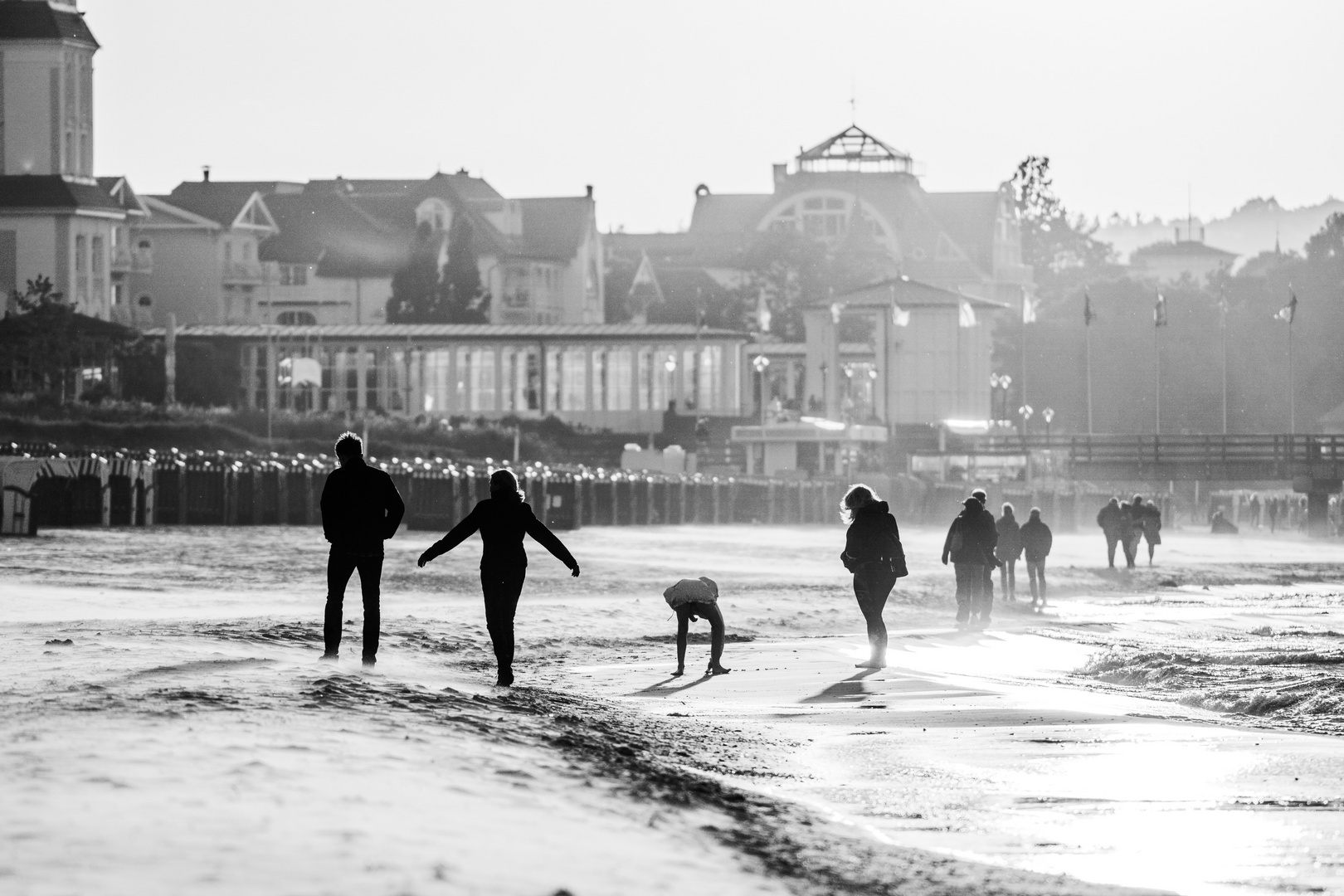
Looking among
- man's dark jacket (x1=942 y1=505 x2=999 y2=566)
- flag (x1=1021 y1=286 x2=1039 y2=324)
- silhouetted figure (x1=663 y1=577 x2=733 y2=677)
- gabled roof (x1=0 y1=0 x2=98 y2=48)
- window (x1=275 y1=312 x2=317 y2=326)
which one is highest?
gabled roof (x1=0 y1=0 x2=98 y2=48)

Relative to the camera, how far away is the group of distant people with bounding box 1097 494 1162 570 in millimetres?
42094

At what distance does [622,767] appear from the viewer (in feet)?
37.4

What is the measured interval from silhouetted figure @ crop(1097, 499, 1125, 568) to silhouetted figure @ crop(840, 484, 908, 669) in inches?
925

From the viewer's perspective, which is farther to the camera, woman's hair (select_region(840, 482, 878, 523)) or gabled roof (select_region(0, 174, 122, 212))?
gabled roof (select_region(0, 174, 122, 212))

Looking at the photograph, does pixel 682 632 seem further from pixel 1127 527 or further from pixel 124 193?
pixel 124 193

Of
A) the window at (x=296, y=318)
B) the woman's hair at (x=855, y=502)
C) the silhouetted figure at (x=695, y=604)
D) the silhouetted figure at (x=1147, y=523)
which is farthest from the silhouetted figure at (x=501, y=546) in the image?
the window at (x=296, y=318)

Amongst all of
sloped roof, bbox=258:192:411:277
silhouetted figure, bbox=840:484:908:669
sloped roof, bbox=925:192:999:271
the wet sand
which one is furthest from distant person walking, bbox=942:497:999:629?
sloped roof, bbox=925:192:999:271

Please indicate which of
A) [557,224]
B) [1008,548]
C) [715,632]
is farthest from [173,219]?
[715,632]

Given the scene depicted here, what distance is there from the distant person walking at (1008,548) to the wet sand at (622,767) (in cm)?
688

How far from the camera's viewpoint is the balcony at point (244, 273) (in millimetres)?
92688

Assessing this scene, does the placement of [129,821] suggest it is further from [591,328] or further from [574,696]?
[591,328]

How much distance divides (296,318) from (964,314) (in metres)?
30.6

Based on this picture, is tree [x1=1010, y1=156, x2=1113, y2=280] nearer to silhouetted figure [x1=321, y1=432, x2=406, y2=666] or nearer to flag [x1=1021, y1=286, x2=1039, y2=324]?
flag [x1=1021, y1=286, x2=1039, y2=324]

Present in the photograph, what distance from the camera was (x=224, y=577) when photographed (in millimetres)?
30828
